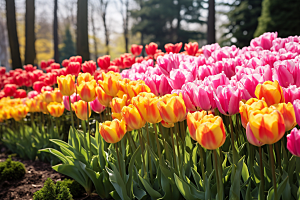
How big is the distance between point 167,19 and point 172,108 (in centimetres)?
2893

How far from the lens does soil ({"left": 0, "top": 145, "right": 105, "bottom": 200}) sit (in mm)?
2742

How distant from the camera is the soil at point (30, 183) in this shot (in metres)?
2.74

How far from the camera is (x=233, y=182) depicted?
144 centimetres

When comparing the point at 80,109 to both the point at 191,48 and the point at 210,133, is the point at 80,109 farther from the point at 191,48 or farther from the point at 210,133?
the point at 191,48

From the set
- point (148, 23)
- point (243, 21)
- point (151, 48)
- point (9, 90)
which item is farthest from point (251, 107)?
point (148, 23)

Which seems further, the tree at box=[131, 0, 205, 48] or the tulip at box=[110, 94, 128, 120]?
the tree at box=[131, 0, 205, 48]

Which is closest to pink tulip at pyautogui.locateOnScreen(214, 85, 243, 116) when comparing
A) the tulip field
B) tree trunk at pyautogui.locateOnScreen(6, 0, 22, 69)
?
the tulip field

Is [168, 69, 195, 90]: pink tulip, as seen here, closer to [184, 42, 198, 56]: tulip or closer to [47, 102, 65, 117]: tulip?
[47, 102, 65, 117]: tulip

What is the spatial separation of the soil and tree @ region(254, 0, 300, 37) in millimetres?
11626

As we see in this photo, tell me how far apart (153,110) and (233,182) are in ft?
1.95

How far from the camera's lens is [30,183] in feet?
9.93

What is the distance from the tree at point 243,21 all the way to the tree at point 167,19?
1092cm

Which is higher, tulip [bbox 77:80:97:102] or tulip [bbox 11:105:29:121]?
tulip [bbox 77:80:97:102]

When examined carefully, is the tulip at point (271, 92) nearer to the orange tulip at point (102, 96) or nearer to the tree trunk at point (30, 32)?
the orange tulip at point (102, 96)
